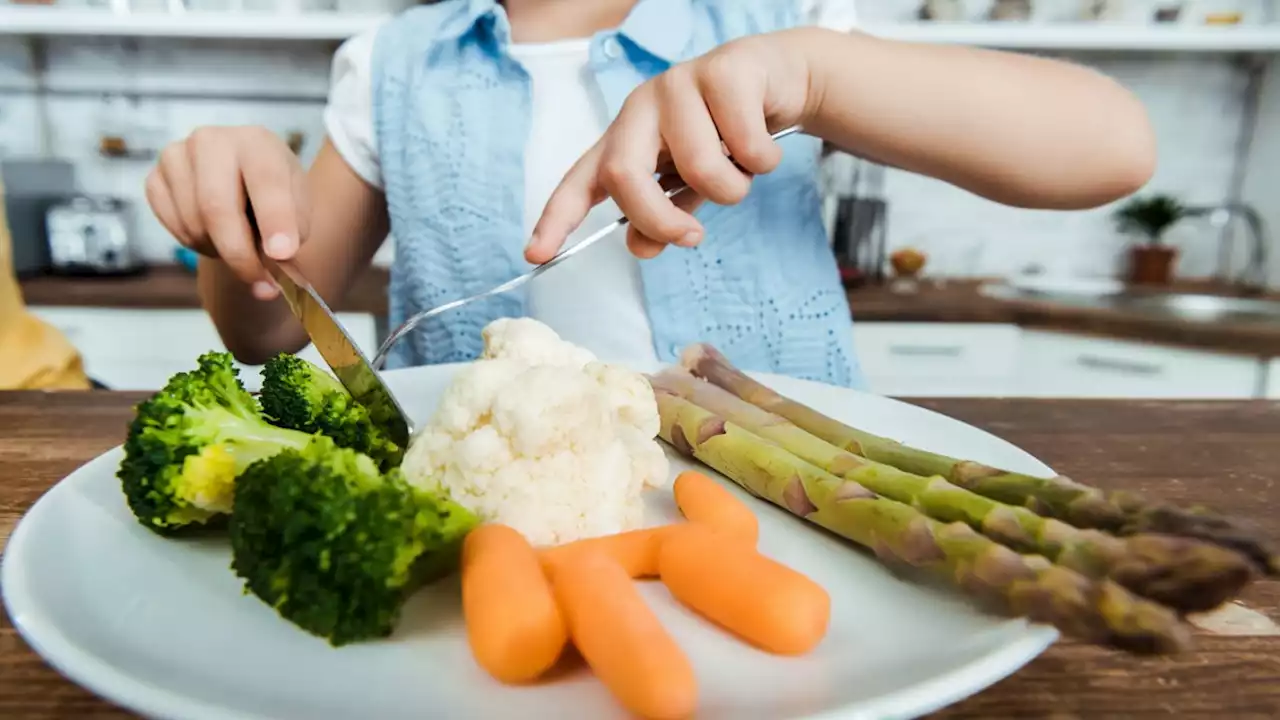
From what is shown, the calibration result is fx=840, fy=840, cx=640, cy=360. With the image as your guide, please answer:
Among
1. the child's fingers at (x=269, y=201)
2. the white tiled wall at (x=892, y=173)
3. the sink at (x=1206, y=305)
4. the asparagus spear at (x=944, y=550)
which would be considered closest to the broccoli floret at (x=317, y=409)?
the child's fingers at (x=269, y=201)

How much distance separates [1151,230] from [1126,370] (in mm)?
748

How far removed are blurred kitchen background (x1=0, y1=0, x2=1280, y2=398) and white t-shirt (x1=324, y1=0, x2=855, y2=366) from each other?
2.05ft

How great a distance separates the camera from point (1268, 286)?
7.72ft

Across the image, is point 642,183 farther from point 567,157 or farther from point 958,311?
point 958,311

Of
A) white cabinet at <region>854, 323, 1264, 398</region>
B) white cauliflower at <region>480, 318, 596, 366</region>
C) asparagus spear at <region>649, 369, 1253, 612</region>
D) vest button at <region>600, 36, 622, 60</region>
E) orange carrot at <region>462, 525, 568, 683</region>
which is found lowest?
white cabinet at <region>854, 323, 1264, 398</region>

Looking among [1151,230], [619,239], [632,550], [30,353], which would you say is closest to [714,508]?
[632,550]

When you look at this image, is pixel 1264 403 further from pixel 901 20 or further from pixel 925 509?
pixel 901 20

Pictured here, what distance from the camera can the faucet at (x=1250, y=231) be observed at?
7.54 feet

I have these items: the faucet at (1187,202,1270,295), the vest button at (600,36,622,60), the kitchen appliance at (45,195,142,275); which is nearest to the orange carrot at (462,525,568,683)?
the vest button at (600,36,622,60)

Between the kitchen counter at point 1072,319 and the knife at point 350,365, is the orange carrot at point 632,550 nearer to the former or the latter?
the knife at point 350,365

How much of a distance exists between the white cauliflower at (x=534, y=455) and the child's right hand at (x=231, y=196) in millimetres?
238

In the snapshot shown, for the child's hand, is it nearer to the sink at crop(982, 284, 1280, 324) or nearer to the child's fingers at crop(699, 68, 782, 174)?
the child's fingers at crop(699, 68, 782, 174)

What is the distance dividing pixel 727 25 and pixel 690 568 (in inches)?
38.2

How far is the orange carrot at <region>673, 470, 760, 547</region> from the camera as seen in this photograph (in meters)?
0.48
